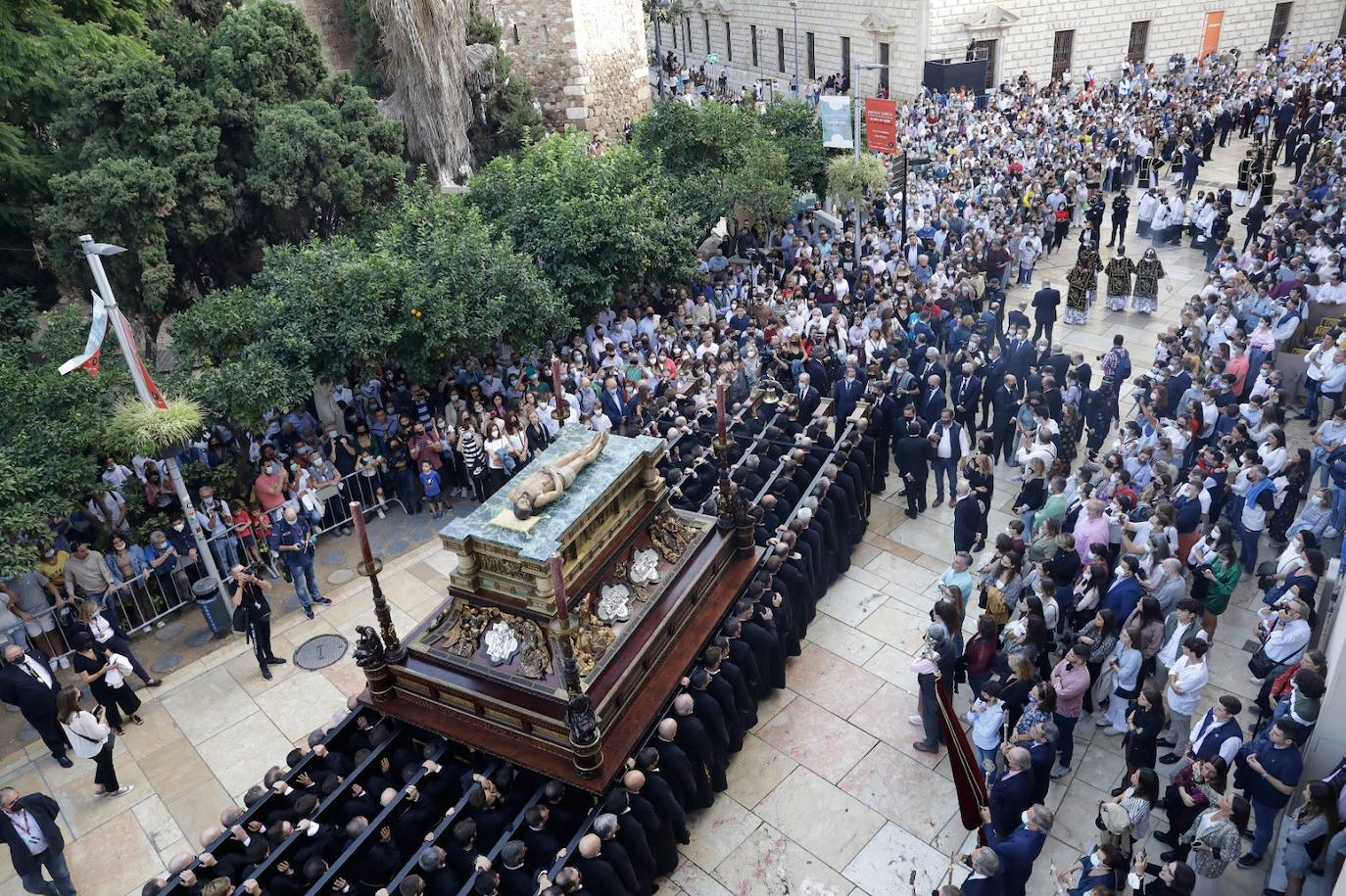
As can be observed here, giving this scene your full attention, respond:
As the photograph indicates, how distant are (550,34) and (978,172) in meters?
12.7

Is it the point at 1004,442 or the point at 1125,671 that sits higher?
the point at 1125,671

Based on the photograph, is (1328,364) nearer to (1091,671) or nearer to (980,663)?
(1091,671)

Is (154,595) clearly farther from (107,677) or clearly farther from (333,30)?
(333,30)

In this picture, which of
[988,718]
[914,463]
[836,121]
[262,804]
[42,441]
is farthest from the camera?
[836,121]

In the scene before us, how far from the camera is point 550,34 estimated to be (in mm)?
26562

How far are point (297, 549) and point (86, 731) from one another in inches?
128

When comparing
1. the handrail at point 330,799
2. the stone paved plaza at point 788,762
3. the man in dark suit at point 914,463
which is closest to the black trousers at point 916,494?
the man in dark suit at point 914,463

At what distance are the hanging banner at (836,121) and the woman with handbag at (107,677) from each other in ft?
55.5

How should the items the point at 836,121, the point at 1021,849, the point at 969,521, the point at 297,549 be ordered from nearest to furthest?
the point at 1021,849 < the point at 969,521 < the point at 297,549 < the point at 836,121

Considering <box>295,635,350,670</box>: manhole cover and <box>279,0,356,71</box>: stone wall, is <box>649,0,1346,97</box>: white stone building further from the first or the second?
<box>295,635,350,670</box>: manhole cover

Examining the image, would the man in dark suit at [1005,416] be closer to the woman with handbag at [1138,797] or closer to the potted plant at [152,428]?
the woman with handbag at [1138,797]

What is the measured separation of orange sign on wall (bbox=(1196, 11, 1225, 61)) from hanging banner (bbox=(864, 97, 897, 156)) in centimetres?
2518

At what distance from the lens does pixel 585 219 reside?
53.5 ft

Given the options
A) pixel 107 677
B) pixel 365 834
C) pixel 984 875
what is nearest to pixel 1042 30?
pixel 984 875
